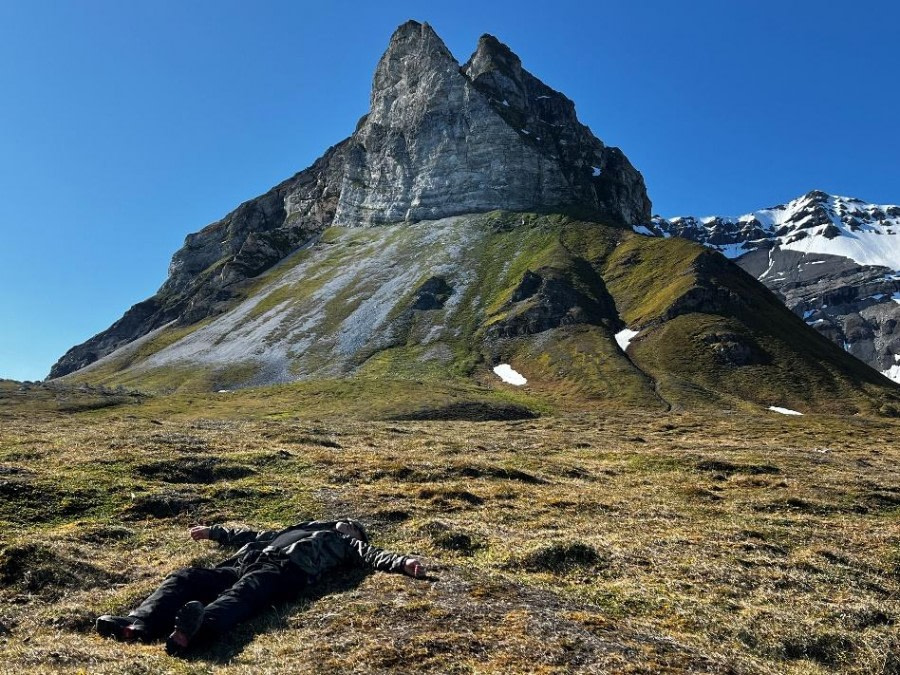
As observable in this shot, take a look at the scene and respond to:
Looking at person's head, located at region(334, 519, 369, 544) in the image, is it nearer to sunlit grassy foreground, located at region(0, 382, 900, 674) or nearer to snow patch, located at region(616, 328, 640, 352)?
sunlit grassy foreground, located at region(0, 382, 900, 674)

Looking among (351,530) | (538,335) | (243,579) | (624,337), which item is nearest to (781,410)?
(624,337)

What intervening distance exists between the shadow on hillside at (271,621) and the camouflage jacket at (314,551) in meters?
0.37

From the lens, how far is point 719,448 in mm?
50969

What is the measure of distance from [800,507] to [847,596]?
42.0ft

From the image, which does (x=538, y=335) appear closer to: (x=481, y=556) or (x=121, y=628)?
(x=481, y=556)

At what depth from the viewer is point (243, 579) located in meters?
13.0

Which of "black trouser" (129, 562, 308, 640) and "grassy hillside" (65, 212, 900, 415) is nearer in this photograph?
"black trouser" (129, 562, 308, 640)

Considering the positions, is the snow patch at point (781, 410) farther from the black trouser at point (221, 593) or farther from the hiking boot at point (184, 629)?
the hiking boot at point (184, 629)

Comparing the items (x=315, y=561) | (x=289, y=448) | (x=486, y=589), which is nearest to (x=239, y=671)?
(x=315, y=561)

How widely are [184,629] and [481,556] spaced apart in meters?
8.40

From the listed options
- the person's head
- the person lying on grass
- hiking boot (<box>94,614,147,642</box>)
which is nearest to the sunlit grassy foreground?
hiking boot (<box>94,614,147,642</box>)

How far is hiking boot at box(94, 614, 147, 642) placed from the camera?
11695mm

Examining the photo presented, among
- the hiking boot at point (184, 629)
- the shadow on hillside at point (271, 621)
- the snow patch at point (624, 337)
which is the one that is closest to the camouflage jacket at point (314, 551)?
the shadow on hillside at point (271, 621)

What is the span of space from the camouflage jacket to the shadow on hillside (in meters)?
0.37
